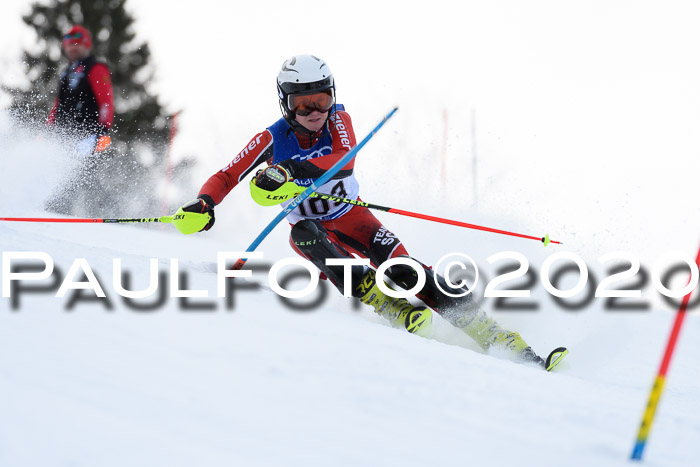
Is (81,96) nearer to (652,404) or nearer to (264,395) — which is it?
(264,395)

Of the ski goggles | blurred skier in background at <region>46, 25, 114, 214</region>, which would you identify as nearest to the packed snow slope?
the ski goggles

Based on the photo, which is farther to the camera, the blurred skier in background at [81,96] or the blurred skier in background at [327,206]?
the blurred skier in background at [81,96]

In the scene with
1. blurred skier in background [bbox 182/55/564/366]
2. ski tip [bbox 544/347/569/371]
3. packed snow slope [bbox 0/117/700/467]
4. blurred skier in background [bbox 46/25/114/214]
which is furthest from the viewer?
blurred skier in background [bbox 46/25/114/214]

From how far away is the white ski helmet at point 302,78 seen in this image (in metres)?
3.43

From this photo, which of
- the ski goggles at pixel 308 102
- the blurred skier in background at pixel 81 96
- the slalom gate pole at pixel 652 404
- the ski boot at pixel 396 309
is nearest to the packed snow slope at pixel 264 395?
the slalom gate pole at pixel 652 404

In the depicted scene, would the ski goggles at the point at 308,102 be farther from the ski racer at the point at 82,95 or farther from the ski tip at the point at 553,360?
the ski racer at the point at 82,95

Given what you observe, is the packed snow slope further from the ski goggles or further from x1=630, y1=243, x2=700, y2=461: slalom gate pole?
the ski goggles

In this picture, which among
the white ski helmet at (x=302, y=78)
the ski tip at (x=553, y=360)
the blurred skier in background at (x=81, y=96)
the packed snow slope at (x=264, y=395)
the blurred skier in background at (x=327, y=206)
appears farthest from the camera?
the blurred skier in background at (x=81, y=96)

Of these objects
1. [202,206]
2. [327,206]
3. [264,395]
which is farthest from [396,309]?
[264,395]

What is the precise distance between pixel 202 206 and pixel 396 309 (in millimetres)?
1161

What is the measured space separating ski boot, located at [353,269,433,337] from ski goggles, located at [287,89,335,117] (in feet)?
2.98

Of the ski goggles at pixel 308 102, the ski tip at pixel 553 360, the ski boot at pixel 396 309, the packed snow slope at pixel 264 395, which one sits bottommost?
the ski tip at pixel 553 360

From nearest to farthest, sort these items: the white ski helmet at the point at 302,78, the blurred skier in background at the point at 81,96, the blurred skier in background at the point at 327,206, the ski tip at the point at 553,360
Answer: the ski tip at the point at 553,360 < the blurred skier in background at the point at 327,206 < the white ski helmet at the point at 302,78 < the blurred skier in background at the point at 81,96

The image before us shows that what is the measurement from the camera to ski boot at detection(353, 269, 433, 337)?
10.3ft
